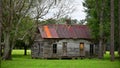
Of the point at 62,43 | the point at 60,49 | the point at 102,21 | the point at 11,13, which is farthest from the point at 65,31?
the point at 11,13

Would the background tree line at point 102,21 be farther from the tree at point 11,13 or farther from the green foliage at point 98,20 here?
the tree at point 11,13

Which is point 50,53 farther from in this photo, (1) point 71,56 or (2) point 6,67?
(2) point 6,67

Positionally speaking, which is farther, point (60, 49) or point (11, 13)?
point (60, 49)

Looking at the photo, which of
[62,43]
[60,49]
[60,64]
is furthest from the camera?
[62,43]

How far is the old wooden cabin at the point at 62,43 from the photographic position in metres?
48.3

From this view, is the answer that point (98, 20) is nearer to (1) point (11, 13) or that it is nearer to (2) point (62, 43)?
(2) point (62, 43)

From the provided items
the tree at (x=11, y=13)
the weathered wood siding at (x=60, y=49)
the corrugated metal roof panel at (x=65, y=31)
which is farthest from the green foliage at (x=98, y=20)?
the tree at (x=11, y=13)

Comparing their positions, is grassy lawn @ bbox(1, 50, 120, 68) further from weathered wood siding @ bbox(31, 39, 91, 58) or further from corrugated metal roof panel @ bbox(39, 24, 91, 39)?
corrugated metal roof panel @ bbox(39, 24, 91, 39)

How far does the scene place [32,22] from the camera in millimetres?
37781

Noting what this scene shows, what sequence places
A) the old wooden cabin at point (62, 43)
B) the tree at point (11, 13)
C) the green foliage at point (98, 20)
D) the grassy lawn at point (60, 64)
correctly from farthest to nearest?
the old wooden cabin at point (62, 43) → the green foliage at point (98, 20) → the tree at point (11, 13) → the grassy lawn at point (60, 64)

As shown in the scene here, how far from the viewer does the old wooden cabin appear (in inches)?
1901

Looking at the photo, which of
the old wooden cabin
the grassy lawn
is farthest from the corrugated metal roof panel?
the grassy lawn

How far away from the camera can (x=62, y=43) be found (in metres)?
48.8

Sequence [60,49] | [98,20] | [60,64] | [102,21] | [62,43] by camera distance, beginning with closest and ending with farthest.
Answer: [60,64] → [102,21] → [98,20] → [60,49] → [62,43]
